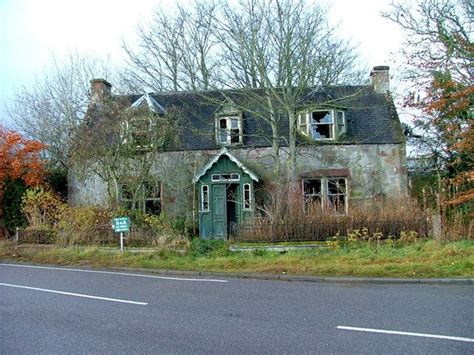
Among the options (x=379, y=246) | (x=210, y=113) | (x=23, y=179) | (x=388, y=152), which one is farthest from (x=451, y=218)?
(x=23, y=179)

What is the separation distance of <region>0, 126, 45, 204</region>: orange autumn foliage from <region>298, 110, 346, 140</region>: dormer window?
43.3 feet

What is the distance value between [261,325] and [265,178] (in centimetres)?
1598

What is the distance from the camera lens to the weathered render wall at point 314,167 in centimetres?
2239

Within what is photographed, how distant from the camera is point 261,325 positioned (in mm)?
6816

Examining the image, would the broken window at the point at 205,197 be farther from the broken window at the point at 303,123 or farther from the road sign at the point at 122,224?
the road sign at the point at 122,224

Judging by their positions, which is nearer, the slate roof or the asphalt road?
the asphalt road

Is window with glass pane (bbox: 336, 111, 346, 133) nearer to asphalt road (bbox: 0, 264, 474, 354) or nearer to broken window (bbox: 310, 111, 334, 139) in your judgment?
broken window (bbox: 310, 111, 334, 139)

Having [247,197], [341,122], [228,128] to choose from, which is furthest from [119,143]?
[341,122]

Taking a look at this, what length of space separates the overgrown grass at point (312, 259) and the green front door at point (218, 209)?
5483 millimetres

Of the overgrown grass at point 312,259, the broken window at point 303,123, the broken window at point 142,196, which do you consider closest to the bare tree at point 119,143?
the broken window at point 142,196

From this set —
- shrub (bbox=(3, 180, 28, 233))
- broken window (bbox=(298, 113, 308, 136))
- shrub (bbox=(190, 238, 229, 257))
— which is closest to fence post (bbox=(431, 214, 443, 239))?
shrub (bbox=(190, 238, 229, 257))

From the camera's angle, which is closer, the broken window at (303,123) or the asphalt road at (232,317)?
the asphalt road at (232,317)

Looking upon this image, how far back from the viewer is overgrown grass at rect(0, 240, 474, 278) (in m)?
11.3

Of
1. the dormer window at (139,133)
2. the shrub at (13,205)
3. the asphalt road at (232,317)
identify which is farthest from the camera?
the shrub at (13,205)
